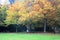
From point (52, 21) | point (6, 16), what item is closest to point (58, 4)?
point (52, 21)

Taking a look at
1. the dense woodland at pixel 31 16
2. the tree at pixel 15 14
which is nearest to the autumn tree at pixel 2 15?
the dense woodland at pixel 31 16

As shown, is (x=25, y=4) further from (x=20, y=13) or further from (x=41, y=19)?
(x=41, y=19)

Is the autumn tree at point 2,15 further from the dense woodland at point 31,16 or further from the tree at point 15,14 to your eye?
the tree at point 15,14

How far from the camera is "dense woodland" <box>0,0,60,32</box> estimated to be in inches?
1201

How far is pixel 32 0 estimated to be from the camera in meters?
32.1

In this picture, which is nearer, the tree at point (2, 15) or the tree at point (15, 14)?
the tree at point (15, 14)

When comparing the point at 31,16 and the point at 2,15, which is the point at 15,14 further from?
the point at 31,16

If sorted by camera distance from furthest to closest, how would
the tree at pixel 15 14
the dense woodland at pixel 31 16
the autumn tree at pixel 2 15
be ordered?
the autumn tree at pixel 2 15
the tree at pixel 15 14
the dense woodland at pixel 31 16

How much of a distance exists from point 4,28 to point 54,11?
10.2 m

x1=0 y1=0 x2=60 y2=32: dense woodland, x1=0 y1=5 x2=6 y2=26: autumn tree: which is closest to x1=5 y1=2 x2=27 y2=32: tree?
x1=0 y1=0 x2=60 y2=32: dense woodland

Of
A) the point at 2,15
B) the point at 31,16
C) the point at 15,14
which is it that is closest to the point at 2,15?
the point at 2,15

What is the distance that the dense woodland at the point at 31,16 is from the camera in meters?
30.5

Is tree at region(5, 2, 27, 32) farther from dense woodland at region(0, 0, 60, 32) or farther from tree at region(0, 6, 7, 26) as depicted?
tree at region(0, 6, 7, 26)

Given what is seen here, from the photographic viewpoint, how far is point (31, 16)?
31047 millimetres
